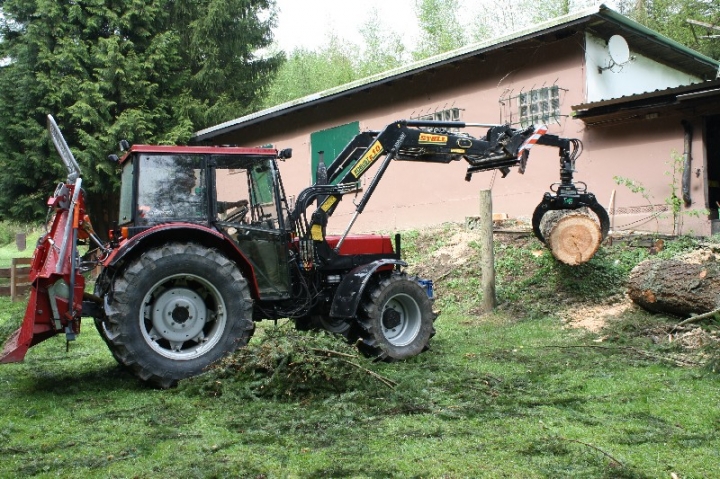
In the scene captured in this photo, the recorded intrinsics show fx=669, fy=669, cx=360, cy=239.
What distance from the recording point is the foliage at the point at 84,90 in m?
19.0

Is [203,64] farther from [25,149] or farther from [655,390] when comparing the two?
[655,390]

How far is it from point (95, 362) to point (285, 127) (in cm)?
1293

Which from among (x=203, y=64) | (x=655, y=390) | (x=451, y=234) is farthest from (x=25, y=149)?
(x=655, y=390)

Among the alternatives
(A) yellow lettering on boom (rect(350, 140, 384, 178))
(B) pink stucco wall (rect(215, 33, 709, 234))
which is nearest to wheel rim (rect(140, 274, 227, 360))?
(A) yellow lettering on boom (rect(350, 140, 384, 178))

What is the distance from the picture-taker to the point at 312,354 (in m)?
5.87

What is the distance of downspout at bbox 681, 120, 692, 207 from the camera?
1127 cm

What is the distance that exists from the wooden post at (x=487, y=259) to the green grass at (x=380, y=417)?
7.54 feet

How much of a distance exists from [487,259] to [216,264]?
5074 mm

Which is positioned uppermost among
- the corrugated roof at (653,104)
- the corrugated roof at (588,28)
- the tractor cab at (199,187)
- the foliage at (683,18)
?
the foliage at (683,18)

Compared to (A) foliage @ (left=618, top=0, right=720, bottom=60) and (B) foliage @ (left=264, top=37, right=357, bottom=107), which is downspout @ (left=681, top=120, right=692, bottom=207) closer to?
(A) foliage @ (left=618, top=0, right=720, bottom=60)

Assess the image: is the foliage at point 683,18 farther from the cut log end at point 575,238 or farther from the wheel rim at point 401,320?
the wheel rim at point 401,320

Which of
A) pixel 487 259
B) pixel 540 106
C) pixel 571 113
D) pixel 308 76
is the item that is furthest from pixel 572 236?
pixel 308 76

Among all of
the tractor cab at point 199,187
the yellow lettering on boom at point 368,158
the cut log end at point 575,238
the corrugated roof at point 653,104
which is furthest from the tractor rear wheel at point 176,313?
the corrugated roof at point 653,104

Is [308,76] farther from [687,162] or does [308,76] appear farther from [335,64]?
[687,162]
